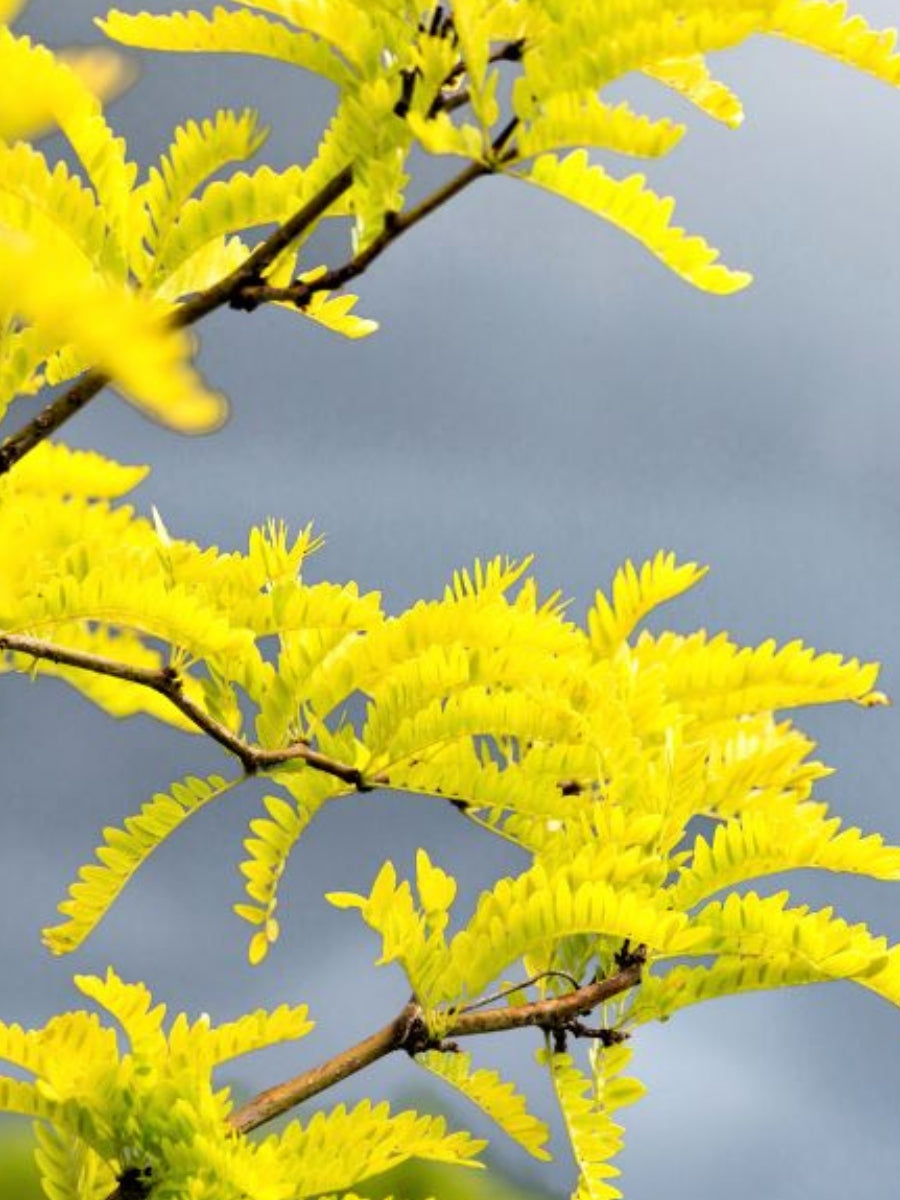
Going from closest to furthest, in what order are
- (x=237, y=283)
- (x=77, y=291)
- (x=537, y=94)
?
(x=77, y=291) < (x=537, y=94) < (x=237, y=283)

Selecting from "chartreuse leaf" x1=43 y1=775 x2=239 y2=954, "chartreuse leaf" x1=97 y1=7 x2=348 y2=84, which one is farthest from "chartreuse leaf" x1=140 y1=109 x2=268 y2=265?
"chartreuse leaf" x1=43 y1=775 x2=239 y2=954

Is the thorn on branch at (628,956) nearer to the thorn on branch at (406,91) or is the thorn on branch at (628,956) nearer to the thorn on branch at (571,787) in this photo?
the thorn on branch at (571,787)

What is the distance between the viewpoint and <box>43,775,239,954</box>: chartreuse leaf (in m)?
4.40

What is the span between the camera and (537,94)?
3328 mm

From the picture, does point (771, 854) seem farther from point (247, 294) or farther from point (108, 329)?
point (108, 329)

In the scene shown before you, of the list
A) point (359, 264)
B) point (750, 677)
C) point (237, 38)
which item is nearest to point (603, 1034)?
point (750, 677)

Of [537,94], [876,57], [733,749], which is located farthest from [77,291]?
[733,749]

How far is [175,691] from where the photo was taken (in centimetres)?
427

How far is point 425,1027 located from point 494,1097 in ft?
0.99

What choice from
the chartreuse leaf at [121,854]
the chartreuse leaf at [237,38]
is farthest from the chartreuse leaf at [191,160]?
the chartreuse leaf at [121,854]

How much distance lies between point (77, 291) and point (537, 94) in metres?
1.65

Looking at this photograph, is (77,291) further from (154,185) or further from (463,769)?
(463,769)

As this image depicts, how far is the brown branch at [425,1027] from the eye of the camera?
13.1 feet

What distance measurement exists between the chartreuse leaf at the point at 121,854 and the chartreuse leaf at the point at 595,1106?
3.42 feet
